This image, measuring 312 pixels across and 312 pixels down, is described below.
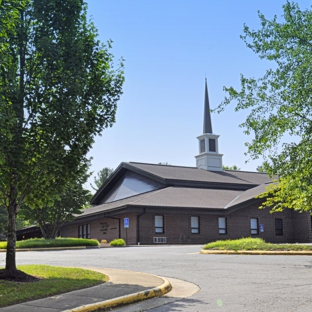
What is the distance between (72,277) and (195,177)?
108 ft

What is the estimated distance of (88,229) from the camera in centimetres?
4591

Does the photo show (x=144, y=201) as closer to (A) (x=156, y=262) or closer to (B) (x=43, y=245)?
(B) (x=43, y=245)

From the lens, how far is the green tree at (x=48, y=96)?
11.8m

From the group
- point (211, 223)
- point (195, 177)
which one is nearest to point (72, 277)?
point (211, 223)

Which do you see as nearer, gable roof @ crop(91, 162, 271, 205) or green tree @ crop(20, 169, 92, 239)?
green tree @ crop(20, 169, 92, 239)

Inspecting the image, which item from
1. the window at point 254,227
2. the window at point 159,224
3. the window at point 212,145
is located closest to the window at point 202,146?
the window at point 212,145

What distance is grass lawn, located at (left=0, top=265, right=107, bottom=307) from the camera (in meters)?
9.34

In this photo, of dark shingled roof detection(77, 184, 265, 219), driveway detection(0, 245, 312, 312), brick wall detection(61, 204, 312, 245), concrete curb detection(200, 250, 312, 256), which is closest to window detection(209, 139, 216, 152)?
dark shingled roof detection(77, 184, 265, 219)

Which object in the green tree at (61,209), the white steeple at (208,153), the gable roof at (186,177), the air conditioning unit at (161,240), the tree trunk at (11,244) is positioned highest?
the white steeple at (208,153)

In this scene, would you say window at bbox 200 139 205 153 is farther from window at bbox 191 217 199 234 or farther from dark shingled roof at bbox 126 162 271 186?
window at bbox 191 217 199 234

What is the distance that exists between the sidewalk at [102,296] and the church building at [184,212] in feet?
79.4

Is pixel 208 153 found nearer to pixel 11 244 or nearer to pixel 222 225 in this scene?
pixel 222 225

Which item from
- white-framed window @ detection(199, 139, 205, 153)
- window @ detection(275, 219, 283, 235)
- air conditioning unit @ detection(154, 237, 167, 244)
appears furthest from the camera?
white-framed window @ detection(199, 139, 205, 153)

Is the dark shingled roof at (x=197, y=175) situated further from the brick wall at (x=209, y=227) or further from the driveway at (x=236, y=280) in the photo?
the driveway at (x=236, y=280)
